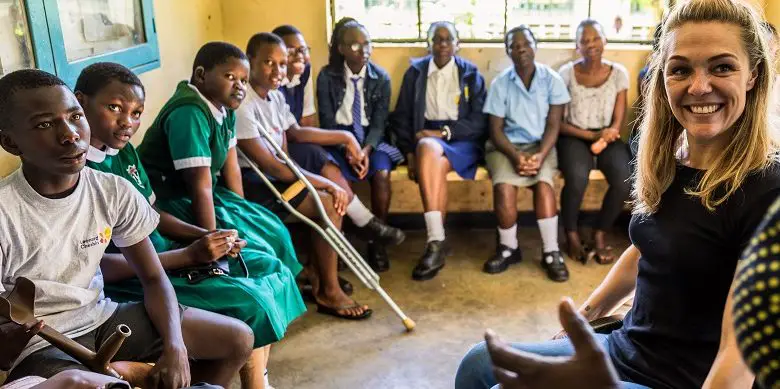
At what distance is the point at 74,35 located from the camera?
245 centimetres

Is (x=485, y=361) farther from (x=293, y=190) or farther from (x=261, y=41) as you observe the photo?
(x=261, y=41)

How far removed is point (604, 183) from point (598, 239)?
37cm

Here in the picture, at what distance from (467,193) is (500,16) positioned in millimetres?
1122

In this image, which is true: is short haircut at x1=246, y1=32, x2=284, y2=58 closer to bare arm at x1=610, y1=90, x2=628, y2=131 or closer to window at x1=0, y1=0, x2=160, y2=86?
window at x1=0, y1=0, x2=160, y2=86

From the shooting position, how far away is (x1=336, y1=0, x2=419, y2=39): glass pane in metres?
4.09

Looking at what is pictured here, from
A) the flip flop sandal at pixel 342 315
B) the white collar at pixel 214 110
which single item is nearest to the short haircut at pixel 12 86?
the white collar at pixel 214 110

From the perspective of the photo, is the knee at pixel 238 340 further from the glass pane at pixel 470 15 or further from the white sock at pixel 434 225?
the glass pane at pixel 470 15

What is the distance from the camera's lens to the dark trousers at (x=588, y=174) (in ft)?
11.9

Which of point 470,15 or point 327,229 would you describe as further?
point 470,15

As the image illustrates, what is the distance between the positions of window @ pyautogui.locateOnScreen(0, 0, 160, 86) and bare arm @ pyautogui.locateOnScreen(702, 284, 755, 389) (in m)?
2.03

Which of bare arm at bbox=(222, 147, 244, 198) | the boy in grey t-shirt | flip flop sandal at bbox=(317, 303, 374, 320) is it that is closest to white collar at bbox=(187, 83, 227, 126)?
bare arm at bbox=(222, 147, 244, 198)

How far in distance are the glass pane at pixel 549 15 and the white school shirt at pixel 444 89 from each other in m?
0.60

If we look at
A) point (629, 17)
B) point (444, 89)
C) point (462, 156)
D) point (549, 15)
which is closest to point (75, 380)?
point (462, 156)

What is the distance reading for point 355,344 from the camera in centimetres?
288
